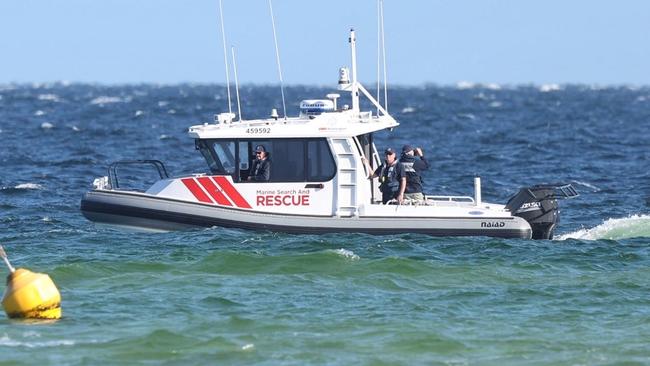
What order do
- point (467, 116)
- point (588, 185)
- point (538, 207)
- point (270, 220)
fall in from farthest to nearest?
point (467, 116)
point (588, 185)
point (538, 207)
point (270, 220)

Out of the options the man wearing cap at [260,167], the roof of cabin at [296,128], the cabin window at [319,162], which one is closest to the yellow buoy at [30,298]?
the man wearing cap at [260,167]

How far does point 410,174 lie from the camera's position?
21.1 m

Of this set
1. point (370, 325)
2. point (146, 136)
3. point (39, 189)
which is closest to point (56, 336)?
point (370, 325)

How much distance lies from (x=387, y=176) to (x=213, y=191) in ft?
8.78

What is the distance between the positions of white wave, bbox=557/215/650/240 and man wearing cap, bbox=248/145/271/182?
198 inches

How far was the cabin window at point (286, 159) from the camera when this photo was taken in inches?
829

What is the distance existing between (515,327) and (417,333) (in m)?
1.16

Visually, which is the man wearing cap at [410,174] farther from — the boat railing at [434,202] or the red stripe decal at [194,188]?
the red stripe decal at [194,188]

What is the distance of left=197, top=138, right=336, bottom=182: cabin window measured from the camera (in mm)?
21062

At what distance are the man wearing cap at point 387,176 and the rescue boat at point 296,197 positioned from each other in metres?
0.17

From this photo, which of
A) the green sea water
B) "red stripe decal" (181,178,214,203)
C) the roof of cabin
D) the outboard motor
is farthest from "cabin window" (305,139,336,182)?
the outboard motor

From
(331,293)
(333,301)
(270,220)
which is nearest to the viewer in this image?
(333,301)

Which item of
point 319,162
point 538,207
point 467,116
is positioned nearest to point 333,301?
point 319,162

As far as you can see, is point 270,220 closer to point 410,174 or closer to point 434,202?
point 410,174
